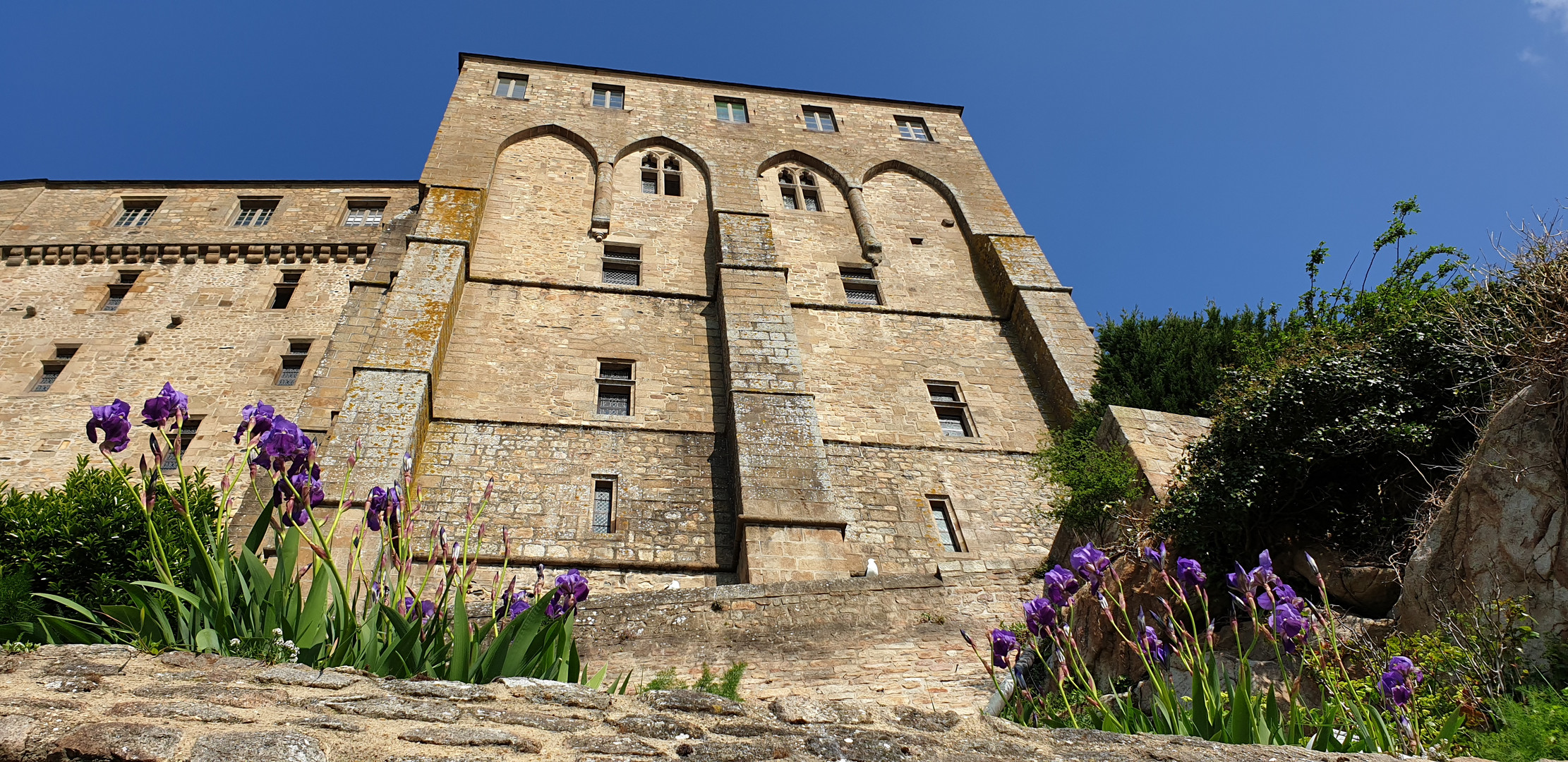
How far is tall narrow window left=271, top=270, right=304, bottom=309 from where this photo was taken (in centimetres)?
1827

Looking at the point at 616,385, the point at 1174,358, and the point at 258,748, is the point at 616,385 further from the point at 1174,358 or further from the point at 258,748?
the point at 258,748

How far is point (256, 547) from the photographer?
13.8 feet

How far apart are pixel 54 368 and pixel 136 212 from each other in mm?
6045

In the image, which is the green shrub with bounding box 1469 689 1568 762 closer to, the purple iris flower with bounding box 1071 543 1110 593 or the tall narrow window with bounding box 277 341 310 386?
the purple iris flower with bounding box 1071 543 1110 593

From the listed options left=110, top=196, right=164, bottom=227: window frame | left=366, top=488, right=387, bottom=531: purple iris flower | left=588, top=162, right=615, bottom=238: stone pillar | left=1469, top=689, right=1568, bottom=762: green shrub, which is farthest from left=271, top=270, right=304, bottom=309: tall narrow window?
left=1469, top=689, right=1568, bottom=762: green shrub

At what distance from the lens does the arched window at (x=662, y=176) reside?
59.8 feet

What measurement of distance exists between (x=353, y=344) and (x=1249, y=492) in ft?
41.5

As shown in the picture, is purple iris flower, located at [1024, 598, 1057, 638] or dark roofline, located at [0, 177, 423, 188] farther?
dark roofline, located at [0, 177, 423, 188]

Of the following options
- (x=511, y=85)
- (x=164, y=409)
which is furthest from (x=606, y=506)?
(x=511, y=85)

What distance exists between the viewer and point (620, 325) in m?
14.6

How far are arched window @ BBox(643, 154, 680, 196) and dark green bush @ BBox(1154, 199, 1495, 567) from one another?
43.3 feet

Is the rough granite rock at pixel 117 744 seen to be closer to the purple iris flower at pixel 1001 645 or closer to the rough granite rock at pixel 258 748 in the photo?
the rough granite rock at pixel 258 748

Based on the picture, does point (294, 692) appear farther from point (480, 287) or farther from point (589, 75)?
point (589, 75)

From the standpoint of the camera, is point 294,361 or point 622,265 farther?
point 294,361
